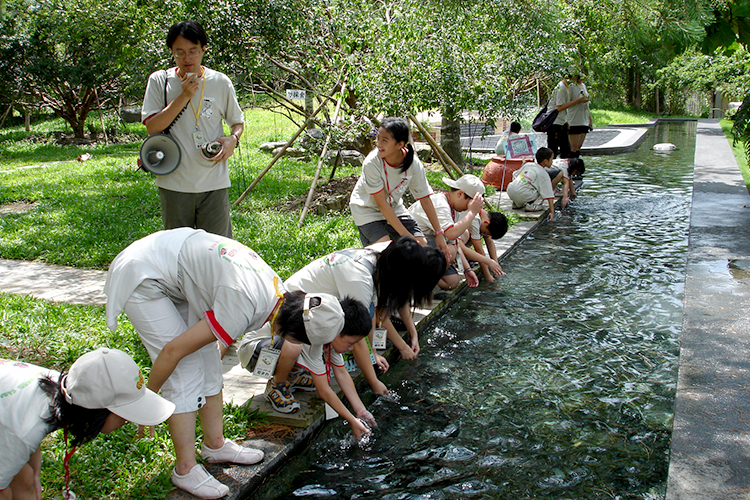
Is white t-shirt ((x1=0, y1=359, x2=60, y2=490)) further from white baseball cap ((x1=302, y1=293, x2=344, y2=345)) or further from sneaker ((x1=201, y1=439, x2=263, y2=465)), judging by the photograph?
white baseball cap ((x1=302, y1=293, x2=344, y2=345))

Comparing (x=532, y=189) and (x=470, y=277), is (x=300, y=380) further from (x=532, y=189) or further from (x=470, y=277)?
(x=532, y=189)

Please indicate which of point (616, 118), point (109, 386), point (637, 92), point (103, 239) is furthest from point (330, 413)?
point (637, 92)

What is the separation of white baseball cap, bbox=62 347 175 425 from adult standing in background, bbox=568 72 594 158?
1042 centimetres

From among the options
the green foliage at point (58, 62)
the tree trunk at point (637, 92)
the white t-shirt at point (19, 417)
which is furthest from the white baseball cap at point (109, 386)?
the tree trunk at point (637, 92)

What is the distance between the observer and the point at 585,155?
54.2ft

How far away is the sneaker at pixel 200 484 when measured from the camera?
2727mm

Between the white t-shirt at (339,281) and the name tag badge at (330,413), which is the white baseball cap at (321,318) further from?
the name tag badge at (330,413)

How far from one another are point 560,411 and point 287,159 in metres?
9.94

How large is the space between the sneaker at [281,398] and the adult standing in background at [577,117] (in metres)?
9.34

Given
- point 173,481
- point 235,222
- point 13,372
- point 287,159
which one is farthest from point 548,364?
point 287,159

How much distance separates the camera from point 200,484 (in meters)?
2.74

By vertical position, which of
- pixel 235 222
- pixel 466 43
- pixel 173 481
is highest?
pixel 466 43

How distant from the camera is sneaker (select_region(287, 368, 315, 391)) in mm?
3678

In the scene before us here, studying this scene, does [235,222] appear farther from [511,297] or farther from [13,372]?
[13,372]
